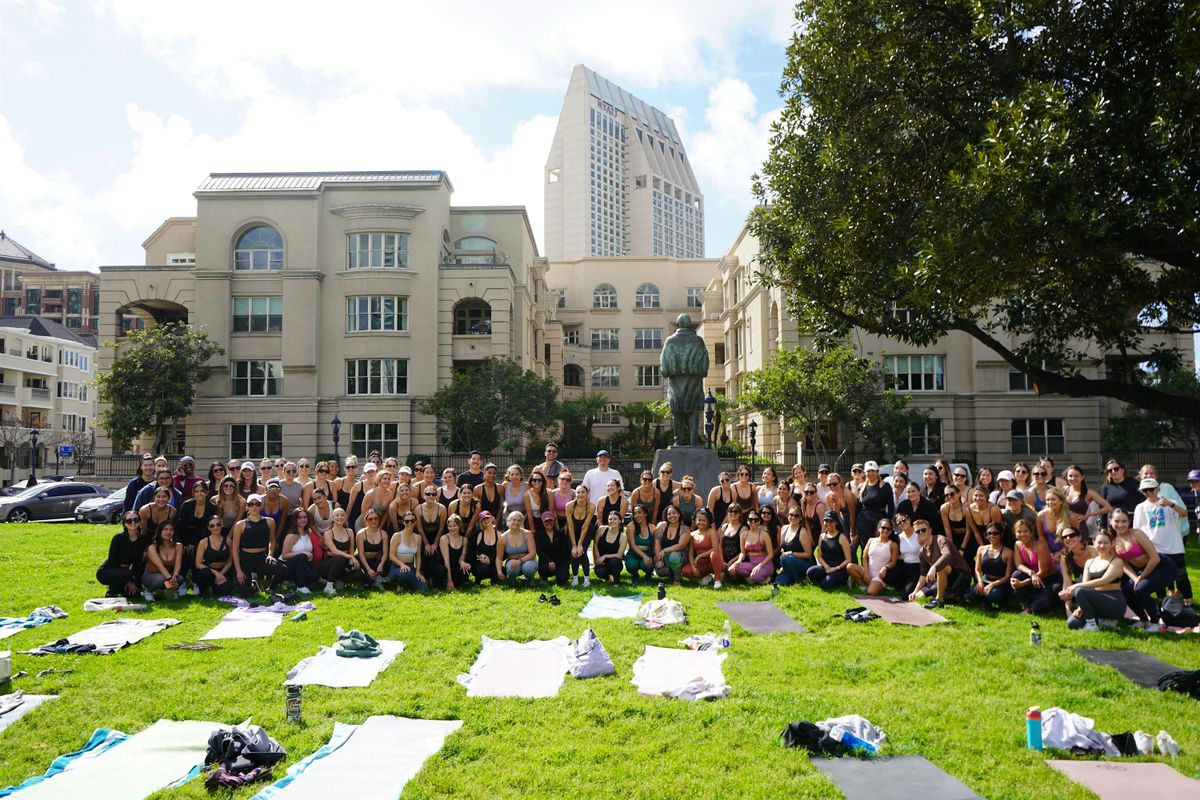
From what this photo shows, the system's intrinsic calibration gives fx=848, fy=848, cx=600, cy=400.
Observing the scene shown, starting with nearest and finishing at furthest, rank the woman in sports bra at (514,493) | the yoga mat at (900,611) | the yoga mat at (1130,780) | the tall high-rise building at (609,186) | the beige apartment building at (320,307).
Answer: the yoga mat at (1130,780), the yoga mat at (900,611), the woman in sports bra at (514,493), the beige apartment building at (320,307), the tall high-rise building at (609,186)

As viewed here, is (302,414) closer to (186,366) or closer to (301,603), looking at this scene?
(186,366)

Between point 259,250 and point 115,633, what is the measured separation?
3689cm

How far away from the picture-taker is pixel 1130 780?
5.30 meters

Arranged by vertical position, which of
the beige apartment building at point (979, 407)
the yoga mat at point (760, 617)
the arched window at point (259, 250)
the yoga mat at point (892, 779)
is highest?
the arched window at point (259, 250)

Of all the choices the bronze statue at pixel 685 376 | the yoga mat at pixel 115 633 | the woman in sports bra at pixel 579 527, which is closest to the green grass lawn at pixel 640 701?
the yoga mat at pixel 115 633

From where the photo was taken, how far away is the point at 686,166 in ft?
573

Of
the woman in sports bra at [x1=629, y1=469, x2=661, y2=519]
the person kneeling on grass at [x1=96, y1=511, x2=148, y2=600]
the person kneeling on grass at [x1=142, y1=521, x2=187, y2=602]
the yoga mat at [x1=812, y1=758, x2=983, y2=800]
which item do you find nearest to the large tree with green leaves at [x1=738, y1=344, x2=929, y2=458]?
the woman in sports bra at [x1=629, y1=469, x2=661, y2=519]

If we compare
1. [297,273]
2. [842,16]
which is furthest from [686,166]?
[842,16]

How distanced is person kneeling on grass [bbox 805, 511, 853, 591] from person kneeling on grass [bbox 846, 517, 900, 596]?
22cm

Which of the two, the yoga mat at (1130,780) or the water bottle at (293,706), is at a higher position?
the water bottle at (293,706)

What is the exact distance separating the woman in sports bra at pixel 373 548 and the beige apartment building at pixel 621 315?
53917 millimetres

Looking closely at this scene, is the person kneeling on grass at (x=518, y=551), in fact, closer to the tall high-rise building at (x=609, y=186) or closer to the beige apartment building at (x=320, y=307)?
the beige apartment building at (x=320, y=307)

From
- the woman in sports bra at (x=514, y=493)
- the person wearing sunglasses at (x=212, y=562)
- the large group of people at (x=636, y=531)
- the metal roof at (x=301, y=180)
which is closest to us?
the large group of people at (x=636, y=531)

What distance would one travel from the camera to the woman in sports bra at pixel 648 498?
1372 centimetres
